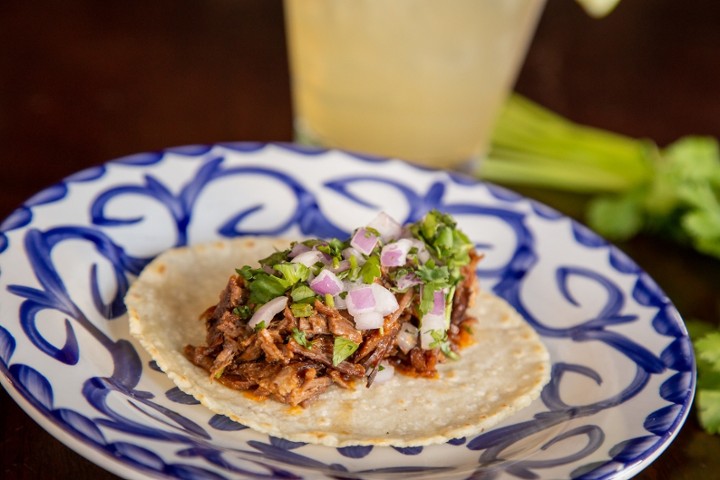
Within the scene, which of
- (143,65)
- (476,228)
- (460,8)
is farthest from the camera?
(143,65)

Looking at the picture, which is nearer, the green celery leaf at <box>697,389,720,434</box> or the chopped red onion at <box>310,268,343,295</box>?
the chopped red onion at <box>310,268,343,295</box>

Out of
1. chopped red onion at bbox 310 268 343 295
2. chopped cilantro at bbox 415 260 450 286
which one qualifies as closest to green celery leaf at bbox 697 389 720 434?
chopped cilantro at bbox 415 260 450 286

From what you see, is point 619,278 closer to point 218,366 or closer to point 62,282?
point 218,366

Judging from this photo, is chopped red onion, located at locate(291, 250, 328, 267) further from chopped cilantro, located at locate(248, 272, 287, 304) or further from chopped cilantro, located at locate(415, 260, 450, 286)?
chopped cilantro, located at locate(415, 260, 450, 286)

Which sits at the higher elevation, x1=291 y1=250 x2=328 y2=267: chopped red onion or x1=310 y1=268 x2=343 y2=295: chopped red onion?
x1=291 y1=250 x2=328 y2=267: chopped red onion

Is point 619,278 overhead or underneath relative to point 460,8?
underneath

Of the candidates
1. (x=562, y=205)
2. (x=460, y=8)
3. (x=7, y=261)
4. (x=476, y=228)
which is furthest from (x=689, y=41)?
(x=7, y=261)
